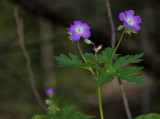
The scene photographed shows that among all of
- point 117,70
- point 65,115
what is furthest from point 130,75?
point 65,115

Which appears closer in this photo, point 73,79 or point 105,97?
point 105,97

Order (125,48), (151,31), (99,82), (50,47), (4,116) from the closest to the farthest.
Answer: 1. (99,82)
2. (125,48)
3. (151,31)
4. (4,116)
5. (50,47)

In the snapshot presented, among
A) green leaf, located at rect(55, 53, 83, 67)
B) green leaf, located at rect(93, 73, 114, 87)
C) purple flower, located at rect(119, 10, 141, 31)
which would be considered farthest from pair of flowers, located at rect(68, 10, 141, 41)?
green leaf, located at rect(93, 73, 114, 87)

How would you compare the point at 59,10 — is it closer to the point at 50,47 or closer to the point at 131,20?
the point at 131,20

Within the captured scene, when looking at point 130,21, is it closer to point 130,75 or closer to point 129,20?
point 129,20

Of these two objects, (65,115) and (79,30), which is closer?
(79,30)

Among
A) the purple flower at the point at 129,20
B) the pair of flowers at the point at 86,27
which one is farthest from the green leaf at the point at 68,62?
the purple flower at the point at 129,20

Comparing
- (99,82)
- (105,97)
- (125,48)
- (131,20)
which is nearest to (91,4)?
(125,48)

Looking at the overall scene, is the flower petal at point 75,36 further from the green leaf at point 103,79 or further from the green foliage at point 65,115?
the green foliage at point 65,115
